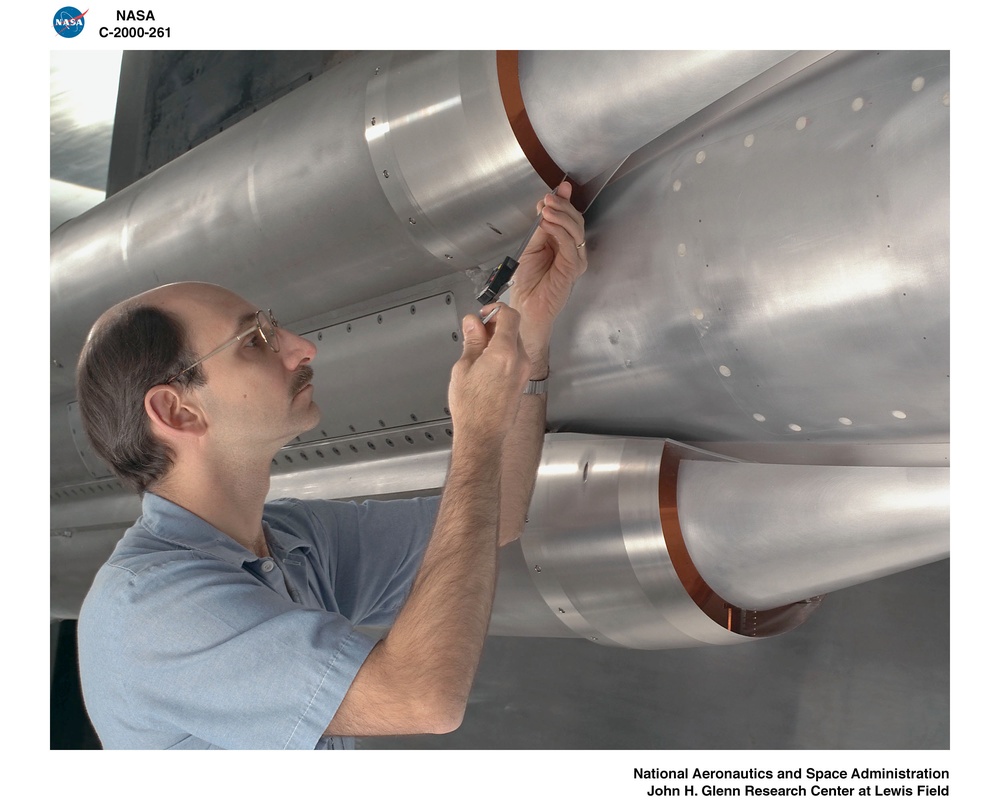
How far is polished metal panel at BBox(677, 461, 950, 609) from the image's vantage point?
2.34ft

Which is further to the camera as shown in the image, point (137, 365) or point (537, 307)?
point (537, 307)

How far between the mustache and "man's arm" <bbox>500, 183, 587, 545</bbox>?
7.8 inches

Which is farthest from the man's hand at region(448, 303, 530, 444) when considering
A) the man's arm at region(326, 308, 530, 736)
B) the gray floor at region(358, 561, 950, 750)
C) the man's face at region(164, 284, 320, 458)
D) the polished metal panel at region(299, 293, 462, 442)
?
the gray floor at region(358, 561, 950, 750)

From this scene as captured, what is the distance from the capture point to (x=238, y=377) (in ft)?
2.40

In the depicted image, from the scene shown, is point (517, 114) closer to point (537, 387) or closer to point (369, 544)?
point (537, 387)

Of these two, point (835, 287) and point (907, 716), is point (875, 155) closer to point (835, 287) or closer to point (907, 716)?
point (835, 287)

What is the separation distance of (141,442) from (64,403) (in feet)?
3.47

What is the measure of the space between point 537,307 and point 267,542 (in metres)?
0.32

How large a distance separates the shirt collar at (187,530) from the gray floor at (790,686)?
74 centimetres

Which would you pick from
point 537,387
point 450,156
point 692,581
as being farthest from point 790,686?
point 450,156
